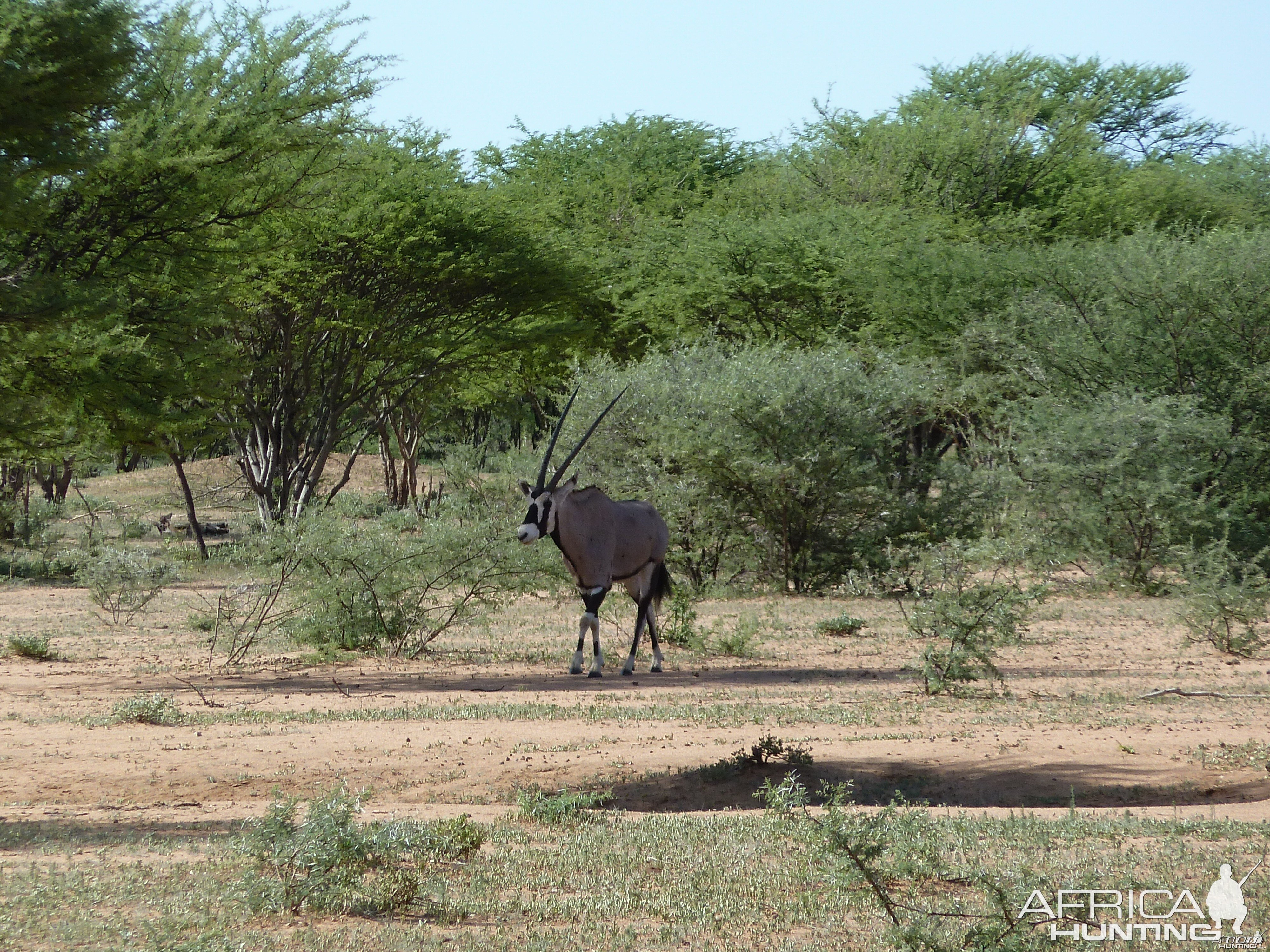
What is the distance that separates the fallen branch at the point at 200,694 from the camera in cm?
1162

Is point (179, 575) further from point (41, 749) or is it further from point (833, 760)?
point (833, 760)

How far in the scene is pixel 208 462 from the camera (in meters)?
52.9

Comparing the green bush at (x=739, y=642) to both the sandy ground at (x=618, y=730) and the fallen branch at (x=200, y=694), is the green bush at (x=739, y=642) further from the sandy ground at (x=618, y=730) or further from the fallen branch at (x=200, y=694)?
the fallen branch at (x=200, y=694)

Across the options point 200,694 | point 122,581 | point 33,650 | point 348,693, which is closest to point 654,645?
point 348,693

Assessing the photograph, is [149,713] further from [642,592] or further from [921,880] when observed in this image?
[921,880]

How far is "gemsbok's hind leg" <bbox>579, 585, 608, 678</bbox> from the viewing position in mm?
13555

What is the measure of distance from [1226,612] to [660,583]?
6.48 metres

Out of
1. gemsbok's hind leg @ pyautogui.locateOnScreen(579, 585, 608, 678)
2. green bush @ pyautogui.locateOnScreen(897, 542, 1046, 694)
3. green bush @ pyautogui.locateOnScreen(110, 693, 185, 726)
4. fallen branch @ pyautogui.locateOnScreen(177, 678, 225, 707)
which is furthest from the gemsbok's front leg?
green bush @ pyautogui.locateOnScreen(110, 693, 185, 726)

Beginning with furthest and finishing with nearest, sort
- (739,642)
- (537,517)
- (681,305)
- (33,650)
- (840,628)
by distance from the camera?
(681,305) < (840,628) < (739,642) < (33,650) < (537,517)

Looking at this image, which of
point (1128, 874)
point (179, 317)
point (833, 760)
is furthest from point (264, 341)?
point (1128, 874)

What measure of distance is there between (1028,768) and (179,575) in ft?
51.9

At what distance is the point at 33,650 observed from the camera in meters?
15.0

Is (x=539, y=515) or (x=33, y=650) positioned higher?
(x=539, y=515)

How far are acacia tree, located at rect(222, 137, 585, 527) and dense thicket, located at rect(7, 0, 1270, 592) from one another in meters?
0.10
